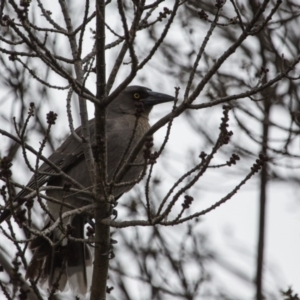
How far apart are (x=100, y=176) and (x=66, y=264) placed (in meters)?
2.24

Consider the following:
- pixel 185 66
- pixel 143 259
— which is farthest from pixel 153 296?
pixel 185 66

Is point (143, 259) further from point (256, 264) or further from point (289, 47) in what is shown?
point (289, 47)

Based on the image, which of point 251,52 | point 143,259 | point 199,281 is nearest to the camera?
point 199,281

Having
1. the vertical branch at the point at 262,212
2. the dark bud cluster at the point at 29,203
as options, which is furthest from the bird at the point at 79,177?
the dark bud cluster at the point at 29,203

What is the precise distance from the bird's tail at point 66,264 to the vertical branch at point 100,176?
1190mm

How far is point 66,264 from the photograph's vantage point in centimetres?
591

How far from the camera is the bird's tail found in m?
5.76

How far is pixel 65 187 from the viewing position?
3.68 meters

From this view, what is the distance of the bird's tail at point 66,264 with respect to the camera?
5.76m

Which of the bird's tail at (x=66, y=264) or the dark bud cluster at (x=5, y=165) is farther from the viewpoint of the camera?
the bird's tail at (x=66, y=264)

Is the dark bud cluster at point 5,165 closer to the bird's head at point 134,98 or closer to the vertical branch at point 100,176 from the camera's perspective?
the vertical branch at point 100,176

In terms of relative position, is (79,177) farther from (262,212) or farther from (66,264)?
(262,212)

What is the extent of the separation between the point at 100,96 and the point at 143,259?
3.38 meters

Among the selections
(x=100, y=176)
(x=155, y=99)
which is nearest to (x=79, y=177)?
(x=155, y=99)
